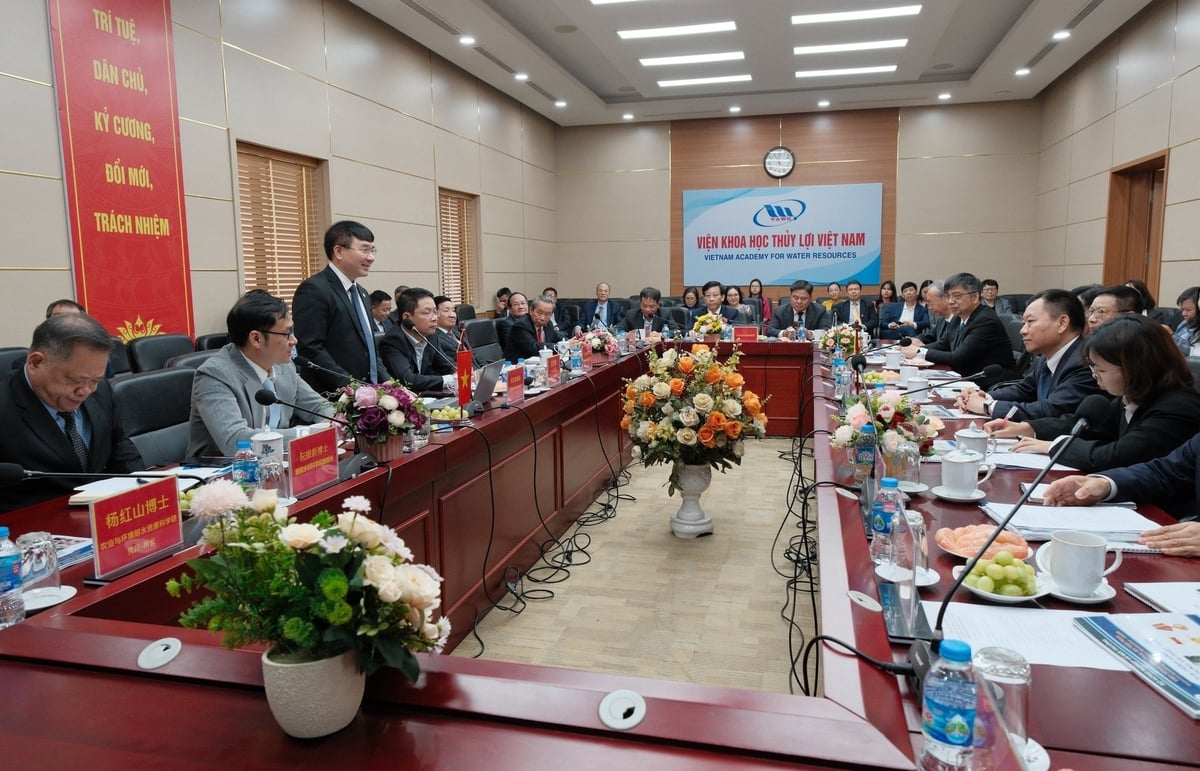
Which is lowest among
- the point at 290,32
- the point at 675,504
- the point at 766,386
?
the point at 675,504

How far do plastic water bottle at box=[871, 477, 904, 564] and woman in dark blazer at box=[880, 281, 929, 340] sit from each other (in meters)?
6.04

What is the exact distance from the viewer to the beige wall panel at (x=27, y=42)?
346cm

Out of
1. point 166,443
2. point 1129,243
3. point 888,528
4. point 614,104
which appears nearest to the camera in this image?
point 888,528

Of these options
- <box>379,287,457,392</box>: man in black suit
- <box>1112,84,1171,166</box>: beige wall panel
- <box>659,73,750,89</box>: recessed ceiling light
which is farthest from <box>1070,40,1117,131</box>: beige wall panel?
<box>379,287,457,392</box>: man in black suit

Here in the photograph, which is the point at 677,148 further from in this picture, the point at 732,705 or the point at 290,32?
the point at 732,705

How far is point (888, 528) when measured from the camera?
1.48m

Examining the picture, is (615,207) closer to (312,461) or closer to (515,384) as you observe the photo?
(515,384)

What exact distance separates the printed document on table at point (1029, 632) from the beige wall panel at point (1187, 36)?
635 cm

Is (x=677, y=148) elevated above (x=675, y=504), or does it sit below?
above

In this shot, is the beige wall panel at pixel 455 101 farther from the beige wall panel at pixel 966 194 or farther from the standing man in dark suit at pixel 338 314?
the beige wall panel at pixel 966 194

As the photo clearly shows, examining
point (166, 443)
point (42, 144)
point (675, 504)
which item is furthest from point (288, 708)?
point (42, 144)

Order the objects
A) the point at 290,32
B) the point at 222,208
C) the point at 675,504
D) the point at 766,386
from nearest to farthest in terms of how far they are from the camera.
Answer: the point at 675,504, the point at 222,208, the point at 290,32, the point at 766,386

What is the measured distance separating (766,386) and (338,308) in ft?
11.7

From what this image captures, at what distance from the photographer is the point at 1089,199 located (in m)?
7.64
